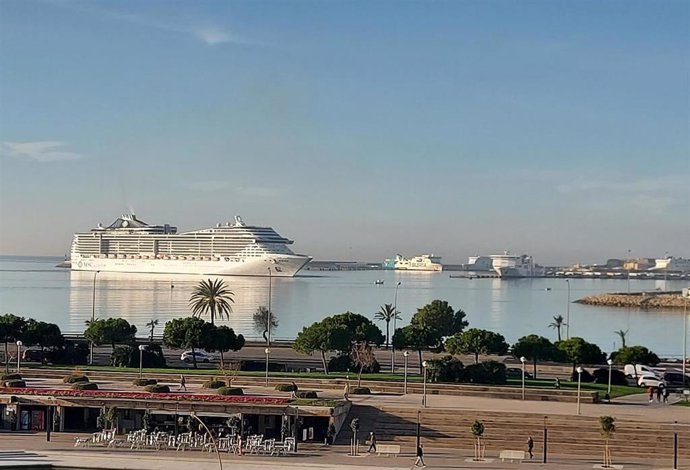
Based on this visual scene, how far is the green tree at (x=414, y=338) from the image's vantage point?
1618 inches

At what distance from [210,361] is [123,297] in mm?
74576

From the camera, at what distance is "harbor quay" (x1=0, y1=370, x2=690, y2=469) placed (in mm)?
25531

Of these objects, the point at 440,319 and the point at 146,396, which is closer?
the point at 146,396

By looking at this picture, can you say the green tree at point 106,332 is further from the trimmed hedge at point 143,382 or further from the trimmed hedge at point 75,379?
the trimmed hedge at point 143,382

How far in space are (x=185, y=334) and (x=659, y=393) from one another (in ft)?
60.8

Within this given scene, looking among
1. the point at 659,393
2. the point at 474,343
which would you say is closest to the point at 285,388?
the point at 474,343

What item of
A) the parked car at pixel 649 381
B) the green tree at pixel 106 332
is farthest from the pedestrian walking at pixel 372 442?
the green tree at pixel 106 332

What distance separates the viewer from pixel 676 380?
3884 centimetres

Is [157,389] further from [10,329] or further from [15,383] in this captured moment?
[10,329]

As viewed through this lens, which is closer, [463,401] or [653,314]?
[463,401]

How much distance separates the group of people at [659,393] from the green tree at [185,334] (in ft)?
57.4

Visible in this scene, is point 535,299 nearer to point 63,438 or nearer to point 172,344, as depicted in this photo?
point 172,344

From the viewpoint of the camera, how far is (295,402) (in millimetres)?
28578

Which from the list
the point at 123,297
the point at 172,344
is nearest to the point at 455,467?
the point at 172,344
